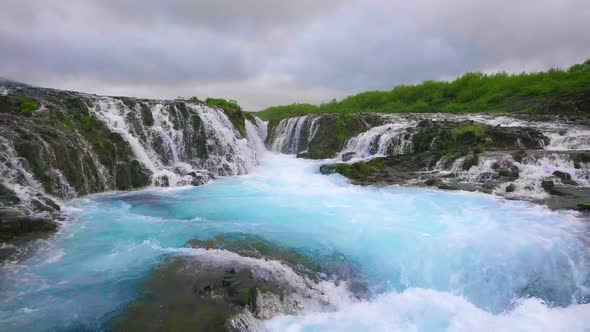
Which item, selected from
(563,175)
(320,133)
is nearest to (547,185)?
(563,175)

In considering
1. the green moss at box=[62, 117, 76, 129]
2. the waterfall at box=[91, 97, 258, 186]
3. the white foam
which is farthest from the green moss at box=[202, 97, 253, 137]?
the white foam

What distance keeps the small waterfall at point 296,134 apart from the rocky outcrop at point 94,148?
23.2 ft

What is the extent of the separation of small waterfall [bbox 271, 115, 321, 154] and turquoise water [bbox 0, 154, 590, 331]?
595 inches

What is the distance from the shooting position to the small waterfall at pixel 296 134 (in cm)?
2529

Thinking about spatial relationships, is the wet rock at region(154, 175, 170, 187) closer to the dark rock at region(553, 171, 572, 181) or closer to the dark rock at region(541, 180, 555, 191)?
the dark rock at region(541, 180, 555, 191)

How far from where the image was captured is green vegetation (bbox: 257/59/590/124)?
23.9 metres

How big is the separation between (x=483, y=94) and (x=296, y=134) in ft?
59.1

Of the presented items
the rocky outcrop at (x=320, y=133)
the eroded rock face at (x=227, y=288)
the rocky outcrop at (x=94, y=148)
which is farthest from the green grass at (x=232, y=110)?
the eroded rock face at (x=227, y=288)

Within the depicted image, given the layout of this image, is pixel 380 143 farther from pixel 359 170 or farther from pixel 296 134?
pixel 296 134

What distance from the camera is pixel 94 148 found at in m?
12.0

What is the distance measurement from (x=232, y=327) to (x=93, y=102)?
42.1 feet

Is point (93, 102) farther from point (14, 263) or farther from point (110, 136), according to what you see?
point (14, 263)

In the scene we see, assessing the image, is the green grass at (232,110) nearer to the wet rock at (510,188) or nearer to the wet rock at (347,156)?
the wet rock at (347,156)

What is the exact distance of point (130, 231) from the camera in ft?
25.2
